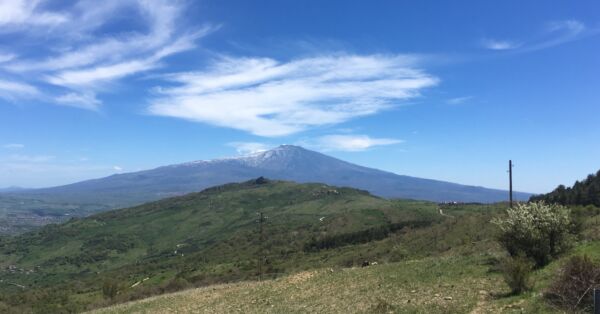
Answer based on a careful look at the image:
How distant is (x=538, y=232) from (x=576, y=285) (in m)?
7.94

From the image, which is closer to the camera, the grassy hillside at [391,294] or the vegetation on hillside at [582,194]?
the grassy hillside at [391,294]

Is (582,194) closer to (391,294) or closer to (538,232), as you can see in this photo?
(538,232)

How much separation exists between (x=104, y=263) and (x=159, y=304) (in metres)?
166

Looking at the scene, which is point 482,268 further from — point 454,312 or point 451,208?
point 451,208

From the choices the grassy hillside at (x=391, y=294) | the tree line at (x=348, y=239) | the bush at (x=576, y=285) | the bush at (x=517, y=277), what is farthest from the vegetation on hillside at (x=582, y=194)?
the bush at (x=576, y=285)

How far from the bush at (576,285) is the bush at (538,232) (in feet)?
22.8

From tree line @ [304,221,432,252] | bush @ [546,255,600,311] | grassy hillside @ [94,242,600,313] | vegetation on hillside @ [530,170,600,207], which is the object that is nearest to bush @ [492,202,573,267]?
grassy hillside @ [94,242,600,313]

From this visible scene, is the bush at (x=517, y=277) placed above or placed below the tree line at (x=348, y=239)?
above

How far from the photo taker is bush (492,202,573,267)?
21391 mm

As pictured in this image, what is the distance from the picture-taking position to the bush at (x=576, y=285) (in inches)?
527

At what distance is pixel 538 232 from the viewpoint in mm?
21422

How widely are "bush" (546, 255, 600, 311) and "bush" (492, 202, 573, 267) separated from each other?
6.96 m

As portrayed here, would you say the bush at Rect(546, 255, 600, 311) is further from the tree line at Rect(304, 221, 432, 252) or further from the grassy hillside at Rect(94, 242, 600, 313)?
the tree line at Rect(304, 221, 432, 252)

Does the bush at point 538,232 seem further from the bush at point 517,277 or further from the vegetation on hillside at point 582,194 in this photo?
the vegetation on hillside at point 582,194
